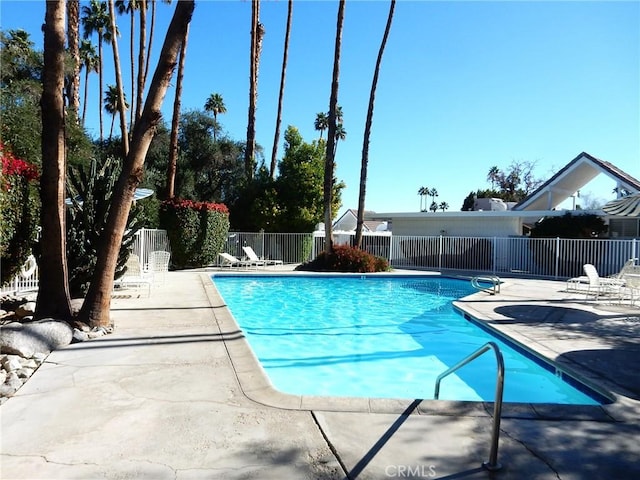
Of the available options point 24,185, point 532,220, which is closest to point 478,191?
point 532,220

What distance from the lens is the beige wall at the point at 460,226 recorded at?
2297 centimetres

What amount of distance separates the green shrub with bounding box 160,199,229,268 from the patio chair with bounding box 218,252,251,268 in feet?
2.21

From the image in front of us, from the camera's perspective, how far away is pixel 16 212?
8078 mm

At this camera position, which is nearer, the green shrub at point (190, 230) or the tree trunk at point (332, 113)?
the tree trunk at point (332, 113)

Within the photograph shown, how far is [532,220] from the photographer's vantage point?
24281 mm

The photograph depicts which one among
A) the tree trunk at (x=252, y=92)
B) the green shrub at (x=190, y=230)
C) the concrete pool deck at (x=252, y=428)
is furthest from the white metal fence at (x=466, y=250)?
the concrete pool deck at (x=252, y=428)

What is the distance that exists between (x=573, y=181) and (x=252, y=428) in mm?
24310

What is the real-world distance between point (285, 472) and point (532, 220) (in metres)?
24.6

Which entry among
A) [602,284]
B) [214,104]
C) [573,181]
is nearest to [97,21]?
[214,104]

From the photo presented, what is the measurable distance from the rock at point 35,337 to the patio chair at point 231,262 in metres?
14.4

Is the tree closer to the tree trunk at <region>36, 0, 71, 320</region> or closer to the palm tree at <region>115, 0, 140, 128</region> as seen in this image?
the palm tree at <region>115, 0, 140, 128</region>

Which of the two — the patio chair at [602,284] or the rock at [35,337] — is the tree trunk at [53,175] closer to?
the rock at [35,337]

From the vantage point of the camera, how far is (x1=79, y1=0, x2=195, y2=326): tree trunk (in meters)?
6.63

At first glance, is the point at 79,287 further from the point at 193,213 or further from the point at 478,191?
the point at 478,191
